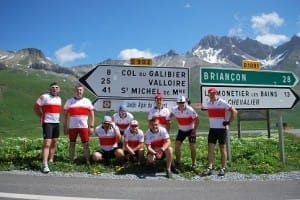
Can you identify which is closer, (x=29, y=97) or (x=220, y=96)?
(x=220, y=96)

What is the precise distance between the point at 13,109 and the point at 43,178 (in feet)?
557

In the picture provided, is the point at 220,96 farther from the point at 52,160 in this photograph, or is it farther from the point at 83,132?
the point at 52,160

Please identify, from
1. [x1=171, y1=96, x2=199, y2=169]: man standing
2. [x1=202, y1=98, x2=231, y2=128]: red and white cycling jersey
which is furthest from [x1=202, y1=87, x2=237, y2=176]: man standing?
[x1=171, y1=96, x2=199, y2=169]: man standing

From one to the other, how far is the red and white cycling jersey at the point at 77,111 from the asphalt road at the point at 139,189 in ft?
7.28

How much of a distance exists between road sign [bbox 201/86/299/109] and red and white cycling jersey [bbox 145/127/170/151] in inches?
99.6

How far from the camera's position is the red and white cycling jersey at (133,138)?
1221cm

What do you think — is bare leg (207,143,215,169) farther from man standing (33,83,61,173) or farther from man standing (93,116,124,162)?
man standing (33,83,61,173)

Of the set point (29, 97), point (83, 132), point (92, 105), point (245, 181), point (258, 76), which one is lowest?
point (245, 181)

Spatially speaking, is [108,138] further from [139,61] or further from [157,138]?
[139,61]

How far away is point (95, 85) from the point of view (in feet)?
42.9

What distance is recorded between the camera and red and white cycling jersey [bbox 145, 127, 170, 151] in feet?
38.7

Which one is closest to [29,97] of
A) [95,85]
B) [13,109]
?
[13,109]

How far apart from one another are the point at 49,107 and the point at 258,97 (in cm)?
684

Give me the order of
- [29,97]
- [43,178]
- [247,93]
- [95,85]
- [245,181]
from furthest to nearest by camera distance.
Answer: [29,97]
[247,93]
[95,85]
[245,181]
[43,178]
